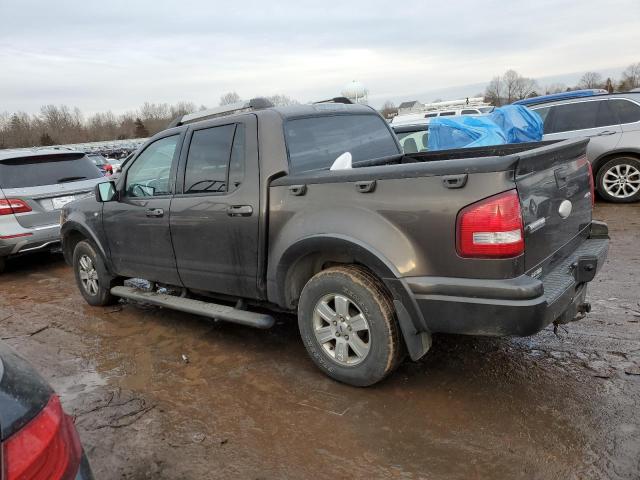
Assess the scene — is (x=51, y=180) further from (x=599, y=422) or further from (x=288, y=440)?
(x=599, y=422)

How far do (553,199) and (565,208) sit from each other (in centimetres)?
22

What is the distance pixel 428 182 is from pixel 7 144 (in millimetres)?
80513

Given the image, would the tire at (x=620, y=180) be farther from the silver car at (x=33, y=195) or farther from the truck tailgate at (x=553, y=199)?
the silver car at (x=33, y=195)

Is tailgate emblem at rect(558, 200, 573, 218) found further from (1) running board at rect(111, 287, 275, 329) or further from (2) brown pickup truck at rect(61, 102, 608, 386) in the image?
(1) running board at rect(111, 287, 275, 329)

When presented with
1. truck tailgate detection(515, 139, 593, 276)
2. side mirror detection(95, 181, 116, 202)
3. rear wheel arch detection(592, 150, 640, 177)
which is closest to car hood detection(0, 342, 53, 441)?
truck tailgate detection(515, 139, 593, 276)

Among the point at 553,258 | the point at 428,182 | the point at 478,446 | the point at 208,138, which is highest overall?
the point at 208,138

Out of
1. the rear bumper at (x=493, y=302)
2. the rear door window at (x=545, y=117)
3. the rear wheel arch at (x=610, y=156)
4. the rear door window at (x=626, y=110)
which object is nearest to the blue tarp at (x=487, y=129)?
the rear door window at (x=545, y=117)

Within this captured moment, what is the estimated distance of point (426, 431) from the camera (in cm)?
283

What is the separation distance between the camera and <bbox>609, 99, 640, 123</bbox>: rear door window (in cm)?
841

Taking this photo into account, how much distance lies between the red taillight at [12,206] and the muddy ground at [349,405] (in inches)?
113

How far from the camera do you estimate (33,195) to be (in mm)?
7047

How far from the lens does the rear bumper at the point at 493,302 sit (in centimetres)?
260

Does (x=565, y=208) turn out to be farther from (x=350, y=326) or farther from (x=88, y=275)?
(x=88, y=275)

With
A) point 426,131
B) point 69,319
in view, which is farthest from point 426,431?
point 426,131
